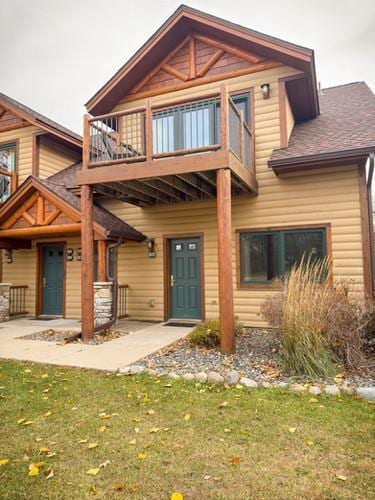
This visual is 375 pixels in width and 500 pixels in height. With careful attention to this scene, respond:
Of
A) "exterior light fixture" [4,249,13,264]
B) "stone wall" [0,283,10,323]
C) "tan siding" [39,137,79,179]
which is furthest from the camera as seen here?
"tan siding" [39,137,79,179]

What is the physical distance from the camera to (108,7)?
1482 cm

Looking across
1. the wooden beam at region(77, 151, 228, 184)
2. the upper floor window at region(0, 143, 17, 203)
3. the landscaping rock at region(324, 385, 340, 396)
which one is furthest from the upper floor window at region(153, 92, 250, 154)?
the upper floor window at region(0, 143, 17, 203)

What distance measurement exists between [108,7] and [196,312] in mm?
14405

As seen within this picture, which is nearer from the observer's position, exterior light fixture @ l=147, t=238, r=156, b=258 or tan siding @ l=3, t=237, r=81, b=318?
exterior light fixture @ l=147, t=238, r=156, b=258

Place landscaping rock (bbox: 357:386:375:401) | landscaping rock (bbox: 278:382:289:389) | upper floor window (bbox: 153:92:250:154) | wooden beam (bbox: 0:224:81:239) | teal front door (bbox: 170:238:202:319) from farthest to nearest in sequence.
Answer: teal front door (bbox: 170:238:202:319) < wooden beam (bbox: 0:224:81:239) < upper floor window (bbox: 153:92:250:154) < landscaping rock (bbox: 278:382:289:389) < landscaping rock (bbox: 357:386:375:401)

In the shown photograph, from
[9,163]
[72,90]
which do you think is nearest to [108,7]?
[9,163]

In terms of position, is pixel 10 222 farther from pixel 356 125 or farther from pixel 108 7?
pixel 108 7

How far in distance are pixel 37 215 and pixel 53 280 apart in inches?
102

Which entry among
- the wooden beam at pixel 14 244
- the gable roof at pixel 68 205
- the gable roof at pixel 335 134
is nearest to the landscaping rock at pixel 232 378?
the gable roof at pixel 68 205

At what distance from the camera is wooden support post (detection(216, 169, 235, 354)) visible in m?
5.19

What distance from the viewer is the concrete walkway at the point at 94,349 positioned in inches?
197

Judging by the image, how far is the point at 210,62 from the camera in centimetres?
802

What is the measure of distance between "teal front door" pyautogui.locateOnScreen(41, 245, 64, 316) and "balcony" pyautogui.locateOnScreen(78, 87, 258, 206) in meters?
3.29

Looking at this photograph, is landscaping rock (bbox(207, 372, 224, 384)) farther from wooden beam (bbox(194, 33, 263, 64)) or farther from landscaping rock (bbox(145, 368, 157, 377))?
wooden beam (bbox(194, 33, 263, 64))
